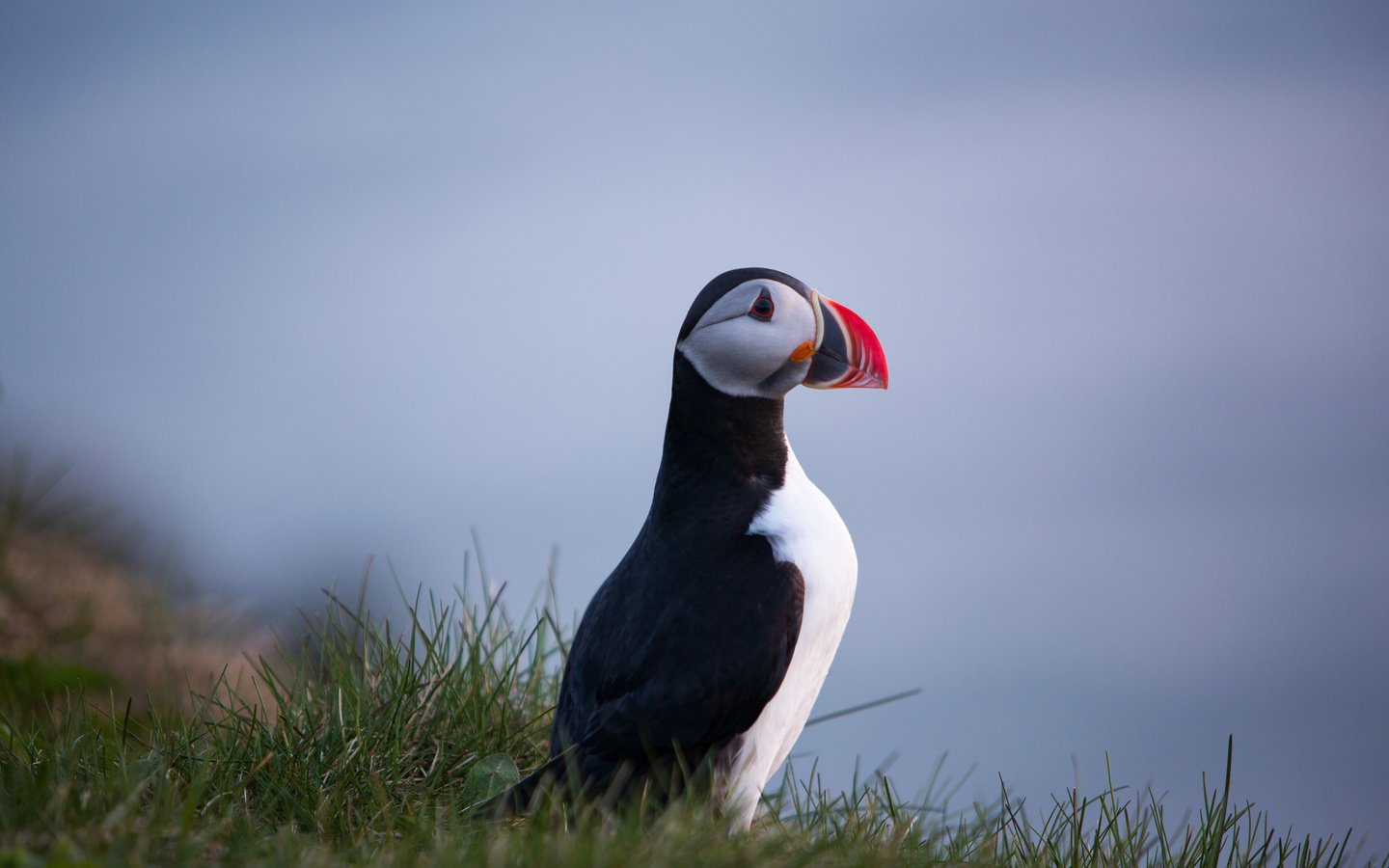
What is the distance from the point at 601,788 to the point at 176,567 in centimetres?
642

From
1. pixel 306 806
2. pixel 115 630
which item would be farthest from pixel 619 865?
pixel 115 630

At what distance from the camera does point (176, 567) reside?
30.9ft

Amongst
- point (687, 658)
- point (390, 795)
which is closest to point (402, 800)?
point (390, 795)

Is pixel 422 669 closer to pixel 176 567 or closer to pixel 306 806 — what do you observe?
pixel 306 806

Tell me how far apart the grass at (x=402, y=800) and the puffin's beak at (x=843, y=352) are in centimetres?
162

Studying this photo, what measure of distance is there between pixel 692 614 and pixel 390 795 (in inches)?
60.4

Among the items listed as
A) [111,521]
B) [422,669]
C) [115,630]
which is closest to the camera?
[422,669]

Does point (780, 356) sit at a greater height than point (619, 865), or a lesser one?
greater

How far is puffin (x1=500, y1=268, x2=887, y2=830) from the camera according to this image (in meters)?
4.25

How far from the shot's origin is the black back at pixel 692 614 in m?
4.24

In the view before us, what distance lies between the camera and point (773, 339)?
4562 millimetres

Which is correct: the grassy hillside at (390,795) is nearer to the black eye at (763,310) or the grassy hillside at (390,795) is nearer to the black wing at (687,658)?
the black wing at (687,658)

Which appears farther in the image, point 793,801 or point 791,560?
point 793,801

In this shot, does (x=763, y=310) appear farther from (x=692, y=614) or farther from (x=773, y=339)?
(x=692, y=614)
